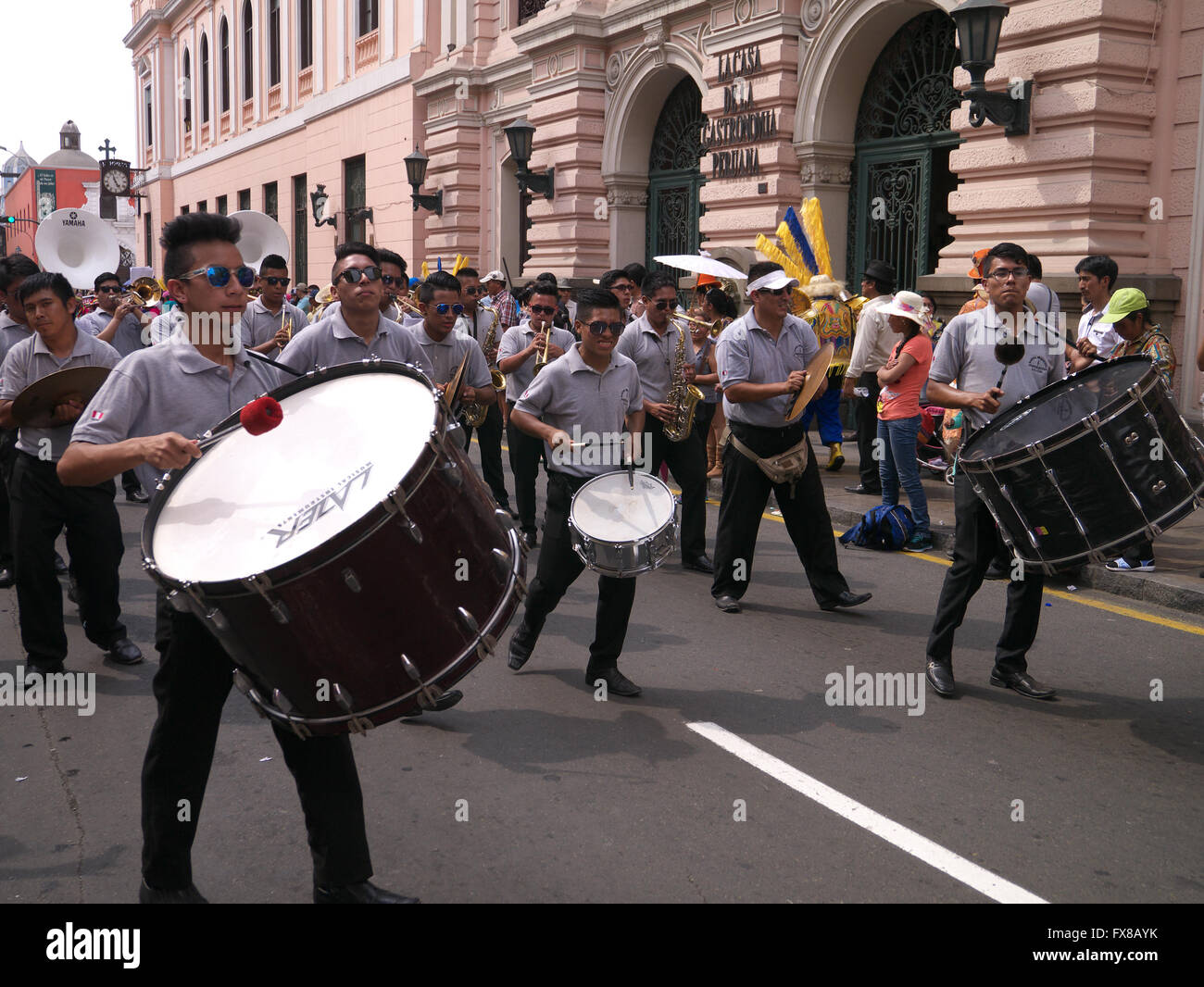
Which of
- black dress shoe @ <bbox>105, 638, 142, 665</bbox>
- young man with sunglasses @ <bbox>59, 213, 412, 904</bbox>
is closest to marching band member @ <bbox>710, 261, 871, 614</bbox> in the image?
black dress shoe @ <bbox>105, 638, 142, 665</bbox>

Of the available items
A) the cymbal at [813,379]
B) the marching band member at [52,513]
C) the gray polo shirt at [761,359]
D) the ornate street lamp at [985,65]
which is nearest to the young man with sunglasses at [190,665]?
the marching band member at [52,513]

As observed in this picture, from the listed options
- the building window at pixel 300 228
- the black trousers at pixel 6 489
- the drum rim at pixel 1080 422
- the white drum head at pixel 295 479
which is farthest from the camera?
the building window at pixel 300 228

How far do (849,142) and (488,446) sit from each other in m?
7.74

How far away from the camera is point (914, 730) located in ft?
16.8

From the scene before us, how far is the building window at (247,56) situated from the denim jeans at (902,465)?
105 ft

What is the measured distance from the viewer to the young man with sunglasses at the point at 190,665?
10.9 feet

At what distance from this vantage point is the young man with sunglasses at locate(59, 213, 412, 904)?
10.9 ft

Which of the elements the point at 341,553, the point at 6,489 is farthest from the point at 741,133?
the point at 341,553

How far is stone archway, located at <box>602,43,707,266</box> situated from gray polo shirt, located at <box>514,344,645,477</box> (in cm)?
1308

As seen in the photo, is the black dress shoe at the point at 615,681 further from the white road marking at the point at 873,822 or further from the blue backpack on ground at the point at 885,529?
the blue backpack on ground at the point at 885,529

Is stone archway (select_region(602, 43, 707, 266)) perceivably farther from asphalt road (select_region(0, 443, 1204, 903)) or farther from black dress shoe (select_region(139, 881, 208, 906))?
black dress shoe (select_region(139, 881, 208, 906))

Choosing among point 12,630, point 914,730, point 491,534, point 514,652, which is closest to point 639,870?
point 491,534

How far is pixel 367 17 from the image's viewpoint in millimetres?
27688

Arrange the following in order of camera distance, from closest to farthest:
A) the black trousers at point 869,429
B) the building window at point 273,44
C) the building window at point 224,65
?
1. the black trousers at point 869,429
2. the building window at point 273,44
3. the building window at point 224,65
